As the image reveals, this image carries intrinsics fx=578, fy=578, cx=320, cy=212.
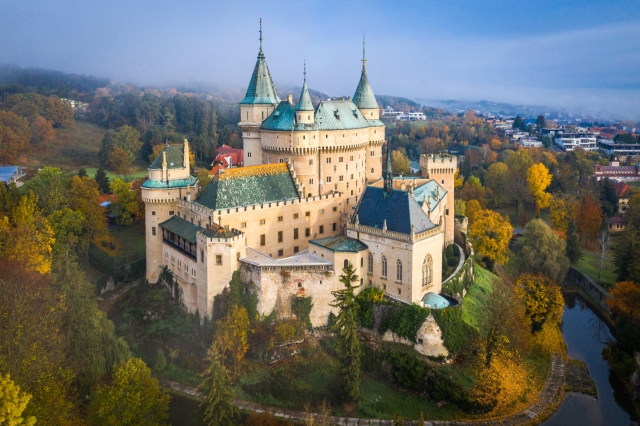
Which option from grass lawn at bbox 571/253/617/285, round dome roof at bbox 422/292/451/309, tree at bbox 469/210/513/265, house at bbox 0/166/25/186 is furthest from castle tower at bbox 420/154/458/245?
house at bbox 0/166/25/186

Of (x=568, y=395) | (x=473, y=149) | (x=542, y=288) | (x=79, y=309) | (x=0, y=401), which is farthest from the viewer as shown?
(x=473, y=149)

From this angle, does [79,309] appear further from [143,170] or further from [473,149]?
[473,149]

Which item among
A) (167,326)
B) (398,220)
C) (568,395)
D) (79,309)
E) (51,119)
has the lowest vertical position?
(568,395)

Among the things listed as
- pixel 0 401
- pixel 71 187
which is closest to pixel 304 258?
pixel 0 401

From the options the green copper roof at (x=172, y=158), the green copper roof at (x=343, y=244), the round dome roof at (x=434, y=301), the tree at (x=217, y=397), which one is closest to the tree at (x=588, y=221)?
the round dome roof at (x=434, y=301)

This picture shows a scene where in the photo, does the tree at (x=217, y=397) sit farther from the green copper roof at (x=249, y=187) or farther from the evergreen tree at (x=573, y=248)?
the evergreen tree at (x=573, y=248)

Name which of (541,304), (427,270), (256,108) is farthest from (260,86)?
(541,304)
